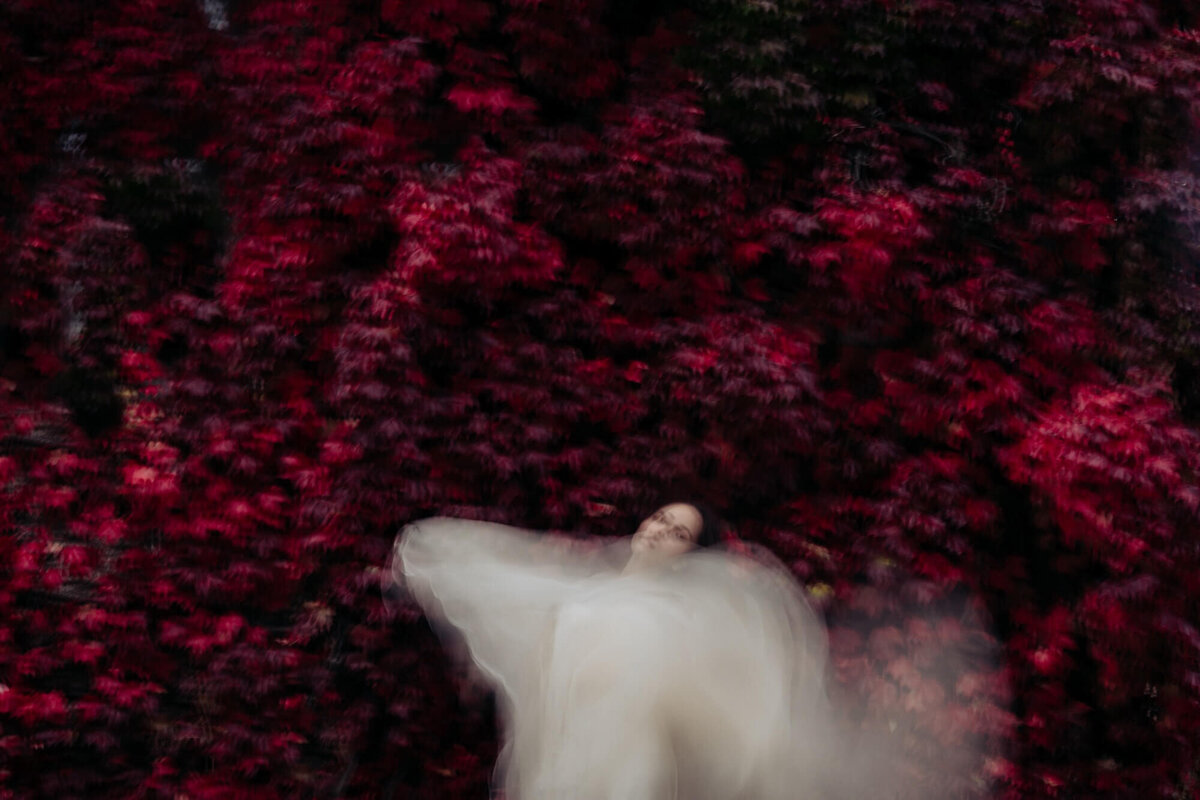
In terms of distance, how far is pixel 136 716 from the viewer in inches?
181

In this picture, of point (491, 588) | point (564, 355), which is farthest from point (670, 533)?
point (564, 355)

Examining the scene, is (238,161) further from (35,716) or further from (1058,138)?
(1058,138)

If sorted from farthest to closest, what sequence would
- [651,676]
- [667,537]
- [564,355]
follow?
1. [564,355]
2. [667,537]
3. [651,676]

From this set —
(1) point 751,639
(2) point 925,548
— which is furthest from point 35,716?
(2) point 925,548

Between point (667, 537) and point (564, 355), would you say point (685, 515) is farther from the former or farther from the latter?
point (564, 355)

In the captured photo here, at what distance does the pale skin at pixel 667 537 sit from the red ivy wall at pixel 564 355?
1.54 meters

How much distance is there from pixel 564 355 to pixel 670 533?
187cm

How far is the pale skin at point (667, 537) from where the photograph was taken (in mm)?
3061

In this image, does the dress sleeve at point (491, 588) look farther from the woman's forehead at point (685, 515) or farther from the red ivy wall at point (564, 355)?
the red ivy wall at point (564, 355)

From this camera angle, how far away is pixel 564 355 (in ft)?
15.7

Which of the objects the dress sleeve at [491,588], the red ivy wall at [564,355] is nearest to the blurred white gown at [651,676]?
the dress sleeve at [491,588]

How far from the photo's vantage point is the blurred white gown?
2768 mm

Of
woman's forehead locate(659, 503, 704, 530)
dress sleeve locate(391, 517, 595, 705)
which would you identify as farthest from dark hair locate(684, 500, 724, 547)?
dress sleeve locate(391, 517, 595, 705)

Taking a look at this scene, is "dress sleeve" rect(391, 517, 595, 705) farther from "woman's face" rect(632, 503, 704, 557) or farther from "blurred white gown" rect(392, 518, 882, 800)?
"woman's face" rect(632, 503, 704, 557)
